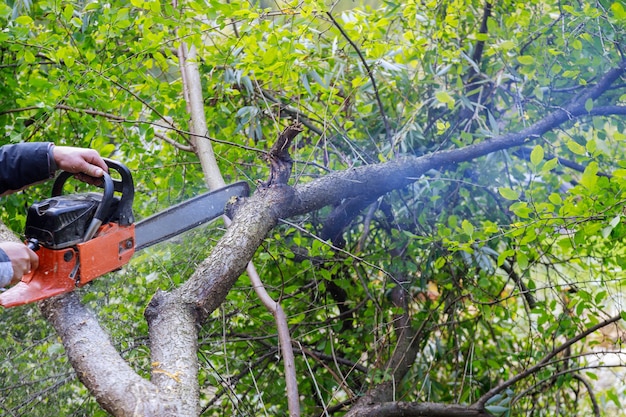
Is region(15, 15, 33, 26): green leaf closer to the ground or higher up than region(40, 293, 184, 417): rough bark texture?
higher up

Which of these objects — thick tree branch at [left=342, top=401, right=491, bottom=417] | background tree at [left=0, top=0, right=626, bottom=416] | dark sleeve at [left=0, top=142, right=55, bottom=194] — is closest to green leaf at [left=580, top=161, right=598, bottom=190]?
Answer: background tree at [left=0, top=0, right=626, bottom=416]

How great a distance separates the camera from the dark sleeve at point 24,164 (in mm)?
1998

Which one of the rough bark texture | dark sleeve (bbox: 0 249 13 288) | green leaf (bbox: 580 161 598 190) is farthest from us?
green leaf (bbox: 580 161 598 190)

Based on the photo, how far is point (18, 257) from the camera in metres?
1.76

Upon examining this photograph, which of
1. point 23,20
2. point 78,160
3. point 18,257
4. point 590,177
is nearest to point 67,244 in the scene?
point 18,257

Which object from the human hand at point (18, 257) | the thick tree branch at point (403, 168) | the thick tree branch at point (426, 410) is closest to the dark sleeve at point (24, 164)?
the human hand at point (18, 257)

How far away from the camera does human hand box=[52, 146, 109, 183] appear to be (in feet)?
6.51

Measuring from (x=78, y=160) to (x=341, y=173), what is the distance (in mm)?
1043

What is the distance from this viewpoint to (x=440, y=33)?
3.01 m

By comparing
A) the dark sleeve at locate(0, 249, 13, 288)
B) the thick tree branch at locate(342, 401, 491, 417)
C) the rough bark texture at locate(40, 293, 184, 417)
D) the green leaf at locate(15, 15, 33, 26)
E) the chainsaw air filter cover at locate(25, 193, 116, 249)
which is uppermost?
the green leaf at locate(15, 15, 33, 26)

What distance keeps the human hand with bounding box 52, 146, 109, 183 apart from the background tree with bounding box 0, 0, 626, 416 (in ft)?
1.30

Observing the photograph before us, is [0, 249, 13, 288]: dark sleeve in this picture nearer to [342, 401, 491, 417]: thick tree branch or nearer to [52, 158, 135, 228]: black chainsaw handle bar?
[52, 158, 135, 228]: black chainsaw handle bar

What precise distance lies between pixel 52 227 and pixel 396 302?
1.90 meters

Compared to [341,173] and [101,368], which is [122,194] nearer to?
[101,368]
